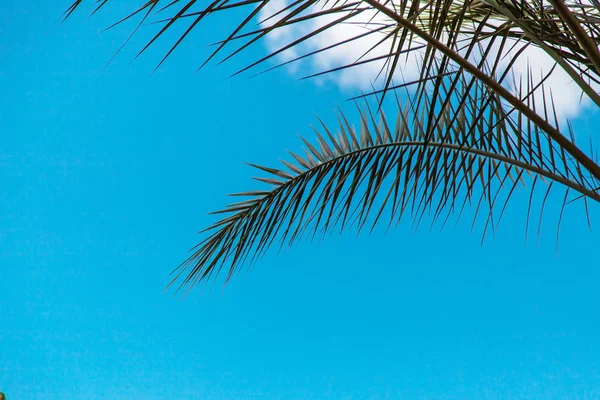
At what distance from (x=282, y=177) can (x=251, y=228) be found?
1.10 feet

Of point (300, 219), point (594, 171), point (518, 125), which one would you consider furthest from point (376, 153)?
point (594, 171)

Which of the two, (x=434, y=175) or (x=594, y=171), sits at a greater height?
(x=434, y=175)

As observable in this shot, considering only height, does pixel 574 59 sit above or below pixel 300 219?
above

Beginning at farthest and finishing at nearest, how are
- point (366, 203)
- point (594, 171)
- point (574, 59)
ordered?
point (366, 203) → point (574, 59) → point (594, 171)

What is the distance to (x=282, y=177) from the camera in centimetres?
299

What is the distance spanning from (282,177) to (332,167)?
0.93 feet

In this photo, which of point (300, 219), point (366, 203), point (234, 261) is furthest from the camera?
point (234, 261)

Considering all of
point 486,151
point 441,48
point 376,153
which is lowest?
point 441,48

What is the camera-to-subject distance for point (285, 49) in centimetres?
121

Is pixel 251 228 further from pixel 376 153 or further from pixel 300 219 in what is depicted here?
pixel 376 153

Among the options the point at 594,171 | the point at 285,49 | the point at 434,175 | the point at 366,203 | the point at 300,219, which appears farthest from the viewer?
the point at 300,219

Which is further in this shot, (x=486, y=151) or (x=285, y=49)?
(x=486, y=151)

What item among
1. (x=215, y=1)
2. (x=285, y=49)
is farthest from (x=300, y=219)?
(x=215, y=1)

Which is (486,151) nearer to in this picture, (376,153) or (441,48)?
(376,153)
